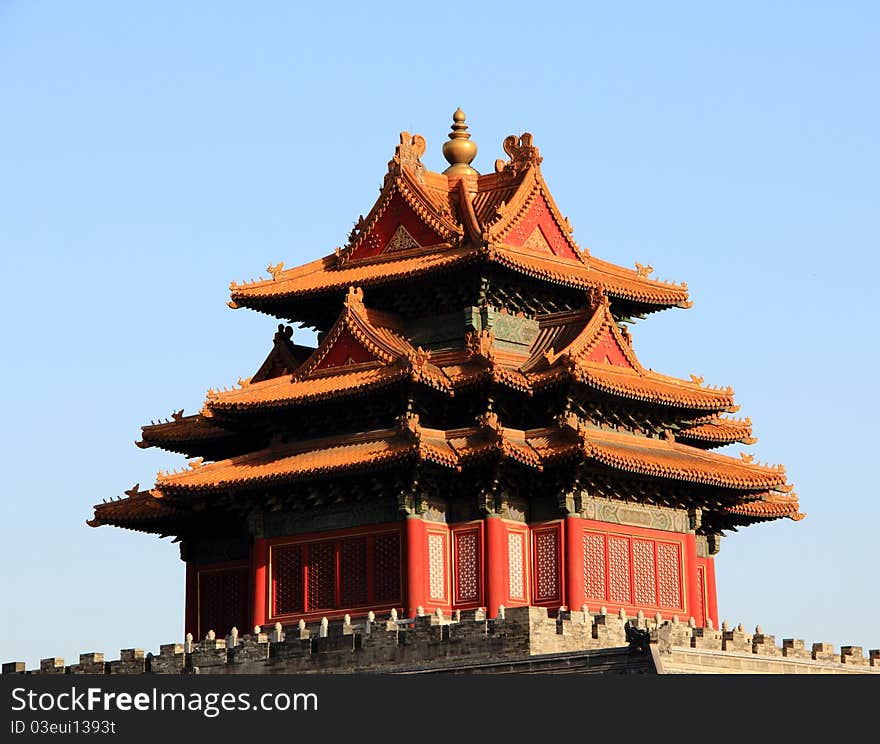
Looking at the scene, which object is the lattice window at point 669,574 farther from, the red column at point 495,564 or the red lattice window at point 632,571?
the red column at point 495,564

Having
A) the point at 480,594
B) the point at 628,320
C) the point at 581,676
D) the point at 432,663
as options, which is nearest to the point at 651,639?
the point at 581,676

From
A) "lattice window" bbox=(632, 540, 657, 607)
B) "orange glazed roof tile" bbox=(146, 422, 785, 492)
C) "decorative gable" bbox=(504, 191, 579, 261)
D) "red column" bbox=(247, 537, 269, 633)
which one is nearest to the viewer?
"orange glazed roof tile" bbox=(146, 422, 785, 492)

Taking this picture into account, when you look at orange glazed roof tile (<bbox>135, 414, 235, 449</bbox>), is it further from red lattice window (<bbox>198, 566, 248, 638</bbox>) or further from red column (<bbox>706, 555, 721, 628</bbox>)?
red column (<bbox>706, 555, 721, 628</bbox>)

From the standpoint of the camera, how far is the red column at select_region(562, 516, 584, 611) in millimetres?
70875

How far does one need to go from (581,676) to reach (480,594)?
1211cm

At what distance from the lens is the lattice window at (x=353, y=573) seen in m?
72.2

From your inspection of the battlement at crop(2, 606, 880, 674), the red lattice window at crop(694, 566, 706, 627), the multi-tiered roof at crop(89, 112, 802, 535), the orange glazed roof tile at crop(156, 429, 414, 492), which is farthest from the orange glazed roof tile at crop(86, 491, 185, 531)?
the red lattice window at crop(694, 566, 706, 627)

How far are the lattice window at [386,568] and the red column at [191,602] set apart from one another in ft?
27.7

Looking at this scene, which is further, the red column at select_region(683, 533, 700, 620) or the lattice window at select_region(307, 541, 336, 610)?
the red column at select_region(683, 533, 700, 620)

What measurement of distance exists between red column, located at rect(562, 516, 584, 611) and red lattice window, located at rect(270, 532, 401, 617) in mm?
4780

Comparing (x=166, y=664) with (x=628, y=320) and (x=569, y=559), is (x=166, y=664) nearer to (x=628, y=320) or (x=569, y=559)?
(x=569, y=559)

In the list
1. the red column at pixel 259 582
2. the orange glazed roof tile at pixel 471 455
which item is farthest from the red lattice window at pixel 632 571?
the red column at pixel 259 582

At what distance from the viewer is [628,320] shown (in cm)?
8175

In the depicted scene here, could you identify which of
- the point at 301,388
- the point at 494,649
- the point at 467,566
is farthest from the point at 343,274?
the point at 494,649
